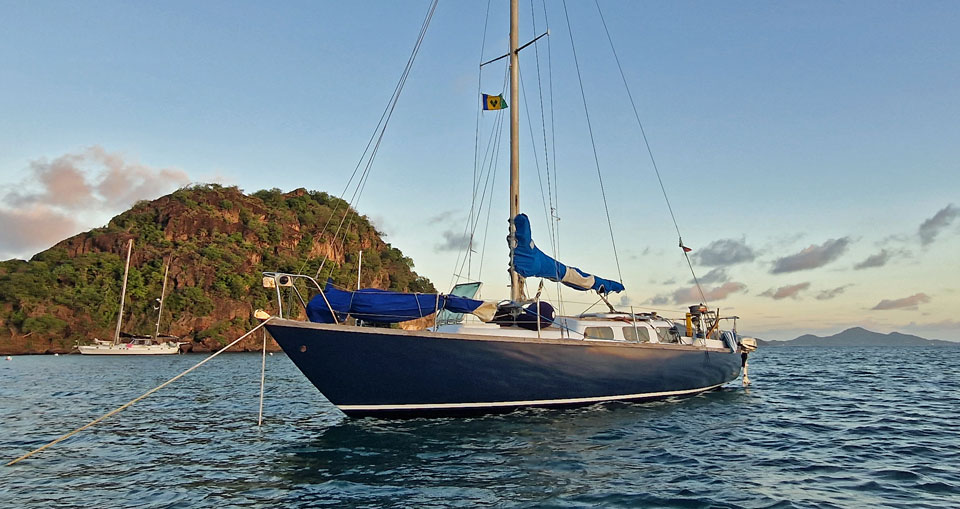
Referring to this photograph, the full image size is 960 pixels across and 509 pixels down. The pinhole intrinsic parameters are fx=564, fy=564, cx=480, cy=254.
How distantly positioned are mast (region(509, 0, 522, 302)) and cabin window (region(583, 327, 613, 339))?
78.6 inches

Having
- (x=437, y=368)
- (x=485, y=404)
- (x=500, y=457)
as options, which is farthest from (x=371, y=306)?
(x=500, y=457)

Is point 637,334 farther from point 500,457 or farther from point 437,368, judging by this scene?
point 500,457

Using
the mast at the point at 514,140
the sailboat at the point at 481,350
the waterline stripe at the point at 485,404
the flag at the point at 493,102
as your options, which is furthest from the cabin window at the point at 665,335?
the flag at the point at 493,102

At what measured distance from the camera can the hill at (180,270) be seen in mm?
76688

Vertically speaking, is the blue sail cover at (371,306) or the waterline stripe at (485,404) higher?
the blue sail cover at (371,306)

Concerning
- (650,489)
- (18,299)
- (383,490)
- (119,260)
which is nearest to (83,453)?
(383,490)

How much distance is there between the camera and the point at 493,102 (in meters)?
17.0

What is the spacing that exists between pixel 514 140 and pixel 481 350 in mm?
6679

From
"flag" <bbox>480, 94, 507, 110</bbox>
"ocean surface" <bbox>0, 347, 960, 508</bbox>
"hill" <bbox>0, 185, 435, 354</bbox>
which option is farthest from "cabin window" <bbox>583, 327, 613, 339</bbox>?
"hill" <bbox>0, 185, 435, 354</bbox>

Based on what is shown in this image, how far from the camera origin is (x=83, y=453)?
34.0 ft

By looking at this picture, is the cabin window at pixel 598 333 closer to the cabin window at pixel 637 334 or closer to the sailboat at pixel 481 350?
the sailboat at pixel 481 350

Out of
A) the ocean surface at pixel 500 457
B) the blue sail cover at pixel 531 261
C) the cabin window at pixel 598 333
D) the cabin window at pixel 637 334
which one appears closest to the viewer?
the ocean surface at pixel 500 457

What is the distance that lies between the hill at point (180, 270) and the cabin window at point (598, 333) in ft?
176

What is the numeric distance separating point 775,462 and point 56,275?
322 ft
